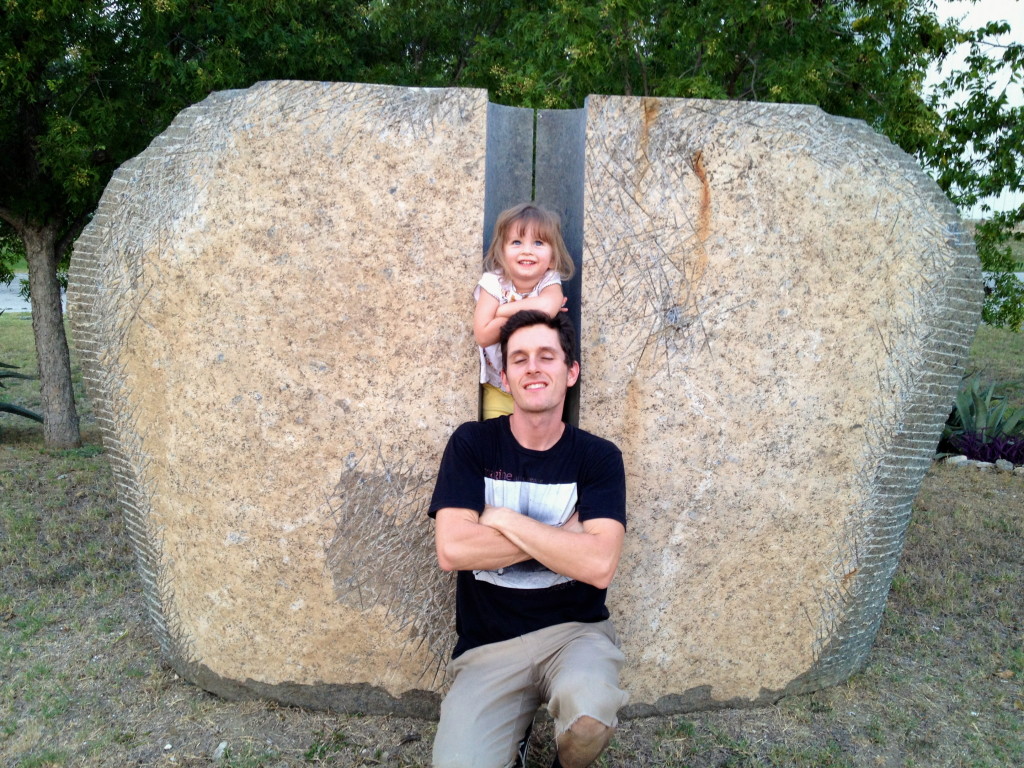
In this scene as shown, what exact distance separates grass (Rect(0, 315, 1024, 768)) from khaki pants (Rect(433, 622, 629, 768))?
47cm

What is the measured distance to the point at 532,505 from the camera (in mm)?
2814

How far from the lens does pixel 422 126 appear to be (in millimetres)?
3117

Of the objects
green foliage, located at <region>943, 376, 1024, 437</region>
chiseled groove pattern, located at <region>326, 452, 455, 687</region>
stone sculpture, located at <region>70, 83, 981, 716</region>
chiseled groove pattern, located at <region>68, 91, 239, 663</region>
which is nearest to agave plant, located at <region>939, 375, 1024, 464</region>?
green foliage, located at <region>943, 376, 1024, 437</region>

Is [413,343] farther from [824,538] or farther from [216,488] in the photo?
[824,538]

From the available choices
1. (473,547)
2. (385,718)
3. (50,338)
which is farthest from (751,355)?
(50,338)

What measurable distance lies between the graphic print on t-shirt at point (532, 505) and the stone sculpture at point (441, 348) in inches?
17.5

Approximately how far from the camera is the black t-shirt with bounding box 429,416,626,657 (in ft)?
9.16

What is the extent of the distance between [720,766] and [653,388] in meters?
1.33

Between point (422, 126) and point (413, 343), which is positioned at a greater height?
point (422, 126)

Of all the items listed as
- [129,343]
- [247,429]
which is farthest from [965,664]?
[129,343]

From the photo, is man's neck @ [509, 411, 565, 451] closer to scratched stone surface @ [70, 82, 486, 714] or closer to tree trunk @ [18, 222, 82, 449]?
scratched stone surface @ [70, 82, 486, 714]

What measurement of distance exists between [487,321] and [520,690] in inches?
46.1

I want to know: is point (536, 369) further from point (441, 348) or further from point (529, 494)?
point (441, 348)

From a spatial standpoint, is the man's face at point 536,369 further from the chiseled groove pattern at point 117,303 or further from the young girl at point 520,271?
the chiseled groove pattern at point 117,303
